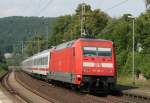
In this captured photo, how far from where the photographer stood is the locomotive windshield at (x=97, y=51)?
2878cm

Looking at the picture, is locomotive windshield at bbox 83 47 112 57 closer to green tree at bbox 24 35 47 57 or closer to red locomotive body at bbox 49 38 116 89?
red locomotive body at bbox 49 38 116 89

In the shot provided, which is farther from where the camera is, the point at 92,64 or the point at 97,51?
the point at 97,51

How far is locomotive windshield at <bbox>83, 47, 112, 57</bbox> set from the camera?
28781 millimetres

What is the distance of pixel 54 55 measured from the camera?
129 ft

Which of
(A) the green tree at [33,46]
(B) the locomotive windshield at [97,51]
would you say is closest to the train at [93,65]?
(B) the locomotive windshield at [97,51]

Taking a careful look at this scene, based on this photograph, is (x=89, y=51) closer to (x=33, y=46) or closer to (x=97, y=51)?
(x=97, y=51)

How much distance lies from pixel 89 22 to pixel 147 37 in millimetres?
38001

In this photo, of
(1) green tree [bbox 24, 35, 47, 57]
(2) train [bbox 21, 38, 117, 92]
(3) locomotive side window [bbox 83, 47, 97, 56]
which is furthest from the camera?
(1) green tree [bbox 24, 35, 47, 57]

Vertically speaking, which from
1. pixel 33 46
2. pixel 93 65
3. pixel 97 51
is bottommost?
pixel 93 65

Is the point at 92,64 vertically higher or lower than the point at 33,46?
lower

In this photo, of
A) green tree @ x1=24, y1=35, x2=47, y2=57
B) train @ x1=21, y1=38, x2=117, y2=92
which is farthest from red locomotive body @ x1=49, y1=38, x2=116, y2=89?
green tree @ x1=24, y1=35, x2=47, y2=57

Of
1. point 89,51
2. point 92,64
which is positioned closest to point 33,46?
point 89,51

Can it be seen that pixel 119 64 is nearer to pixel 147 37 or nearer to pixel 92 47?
pixel 147 37

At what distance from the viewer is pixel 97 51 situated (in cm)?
2889
